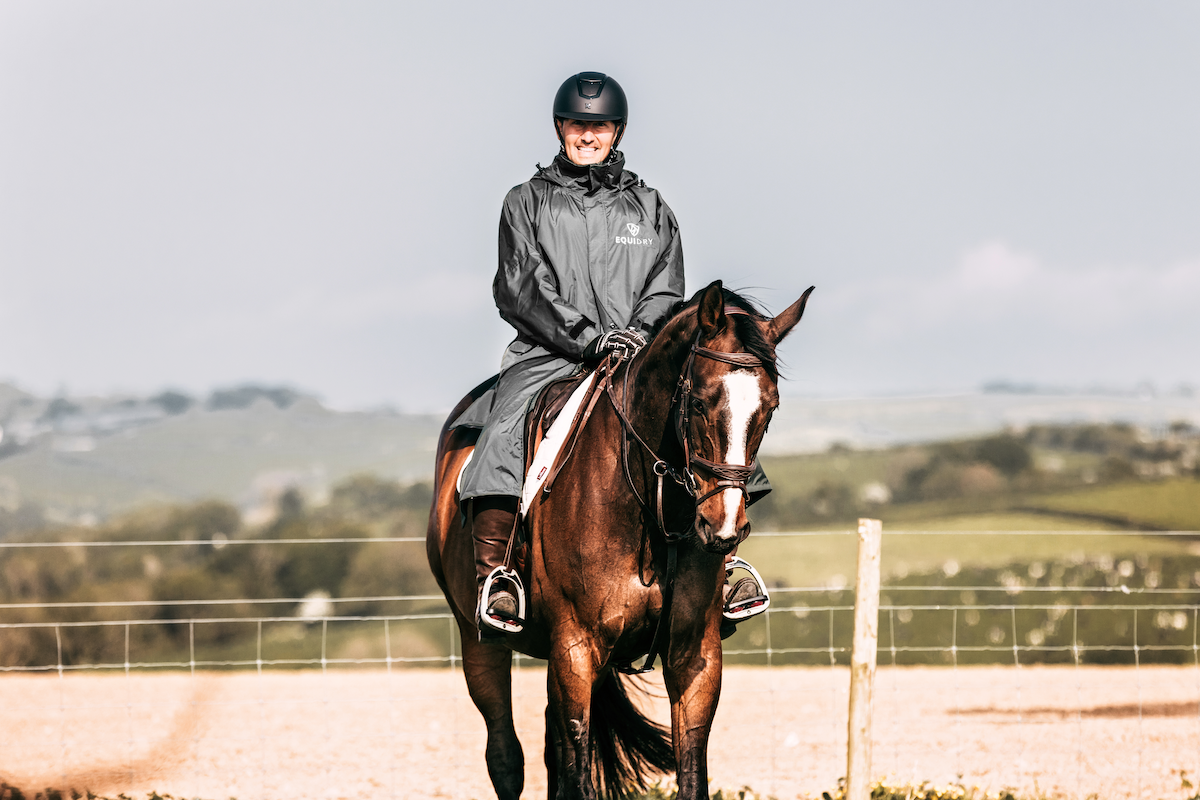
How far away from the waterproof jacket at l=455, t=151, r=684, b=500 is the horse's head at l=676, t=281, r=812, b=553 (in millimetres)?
1072

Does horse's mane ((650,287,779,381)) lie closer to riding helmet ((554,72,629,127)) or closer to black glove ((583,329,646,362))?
black glove ((583,329,646,362))

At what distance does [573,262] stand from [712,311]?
1.31 meters

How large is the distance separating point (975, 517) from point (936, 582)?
13.3ft

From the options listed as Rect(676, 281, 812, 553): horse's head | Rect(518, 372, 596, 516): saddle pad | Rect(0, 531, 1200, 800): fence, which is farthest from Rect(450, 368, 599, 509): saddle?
Rect(0, 531, 1200, 800): fence

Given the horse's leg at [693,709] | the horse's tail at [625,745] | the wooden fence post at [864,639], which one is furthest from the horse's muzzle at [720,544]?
the horse's tail at [625,745]

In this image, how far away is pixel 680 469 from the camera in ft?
12.3

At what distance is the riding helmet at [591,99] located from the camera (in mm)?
4871

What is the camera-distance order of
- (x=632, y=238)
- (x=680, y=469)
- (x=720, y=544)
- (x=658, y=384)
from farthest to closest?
1. (x=632, y=238)
2. (x=658, y=384)
3. (x=680, y=469)
4. (x=720, y=544)

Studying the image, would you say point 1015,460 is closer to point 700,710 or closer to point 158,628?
point 158,628

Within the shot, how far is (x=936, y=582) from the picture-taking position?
20234 mm

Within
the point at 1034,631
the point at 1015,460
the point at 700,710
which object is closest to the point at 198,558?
the point at 1034,631

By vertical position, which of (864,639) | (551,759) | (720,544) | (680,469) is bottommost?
(551,759)

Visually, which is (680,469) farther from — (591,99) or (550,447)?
(591,99)

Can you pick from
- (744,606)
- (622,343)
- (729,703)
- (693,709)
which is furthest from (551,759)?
(729,703)
